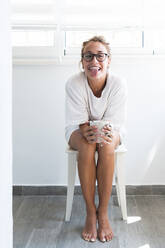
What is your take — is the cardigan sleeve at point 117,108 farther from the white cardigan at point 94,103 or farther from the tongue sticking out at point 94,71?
the tongue sticking out at point 94,71

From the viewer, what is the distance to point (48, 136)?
2.34 metres

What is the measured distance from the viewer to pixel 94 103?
73.7 inches

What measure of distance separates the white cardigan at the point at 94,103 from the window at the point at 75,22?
48cm

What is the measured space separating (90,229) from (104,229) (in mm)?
75

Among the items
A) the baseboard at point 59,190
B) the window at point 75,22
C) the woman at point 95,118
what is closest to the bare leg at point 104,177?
the woman at point 95,118

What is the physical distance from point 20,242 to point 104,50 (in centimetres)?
116

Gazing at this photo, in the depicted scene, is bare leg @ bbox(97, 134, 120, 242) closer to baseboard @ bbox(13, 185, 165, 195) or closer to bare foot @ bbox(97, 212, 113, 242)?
bare foot @ bbox(97, 212, 113, 242)

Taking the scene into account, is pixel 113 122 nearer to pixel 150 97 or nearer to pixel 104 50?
pixel 104 50

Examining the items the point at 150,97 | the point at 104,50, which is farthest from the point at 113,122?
the point at 150,97

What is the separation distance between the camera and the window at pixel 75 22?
219cm

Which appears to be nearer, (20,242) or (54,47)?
(20,242)

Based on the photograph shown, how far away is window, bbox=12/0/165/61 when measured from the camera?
219cm
